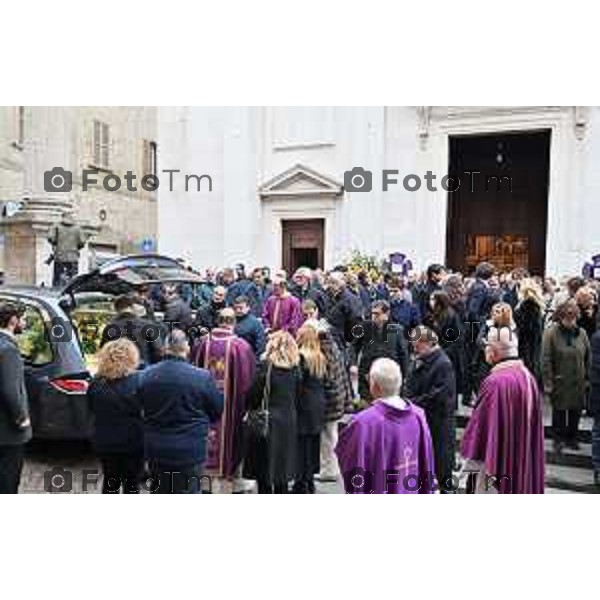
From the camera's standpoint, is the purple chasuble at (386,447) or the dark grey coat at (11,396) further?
the dark grey coat at (11,396)

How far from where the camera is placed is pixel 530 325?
713 cm

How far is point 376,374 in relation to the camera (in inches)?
162

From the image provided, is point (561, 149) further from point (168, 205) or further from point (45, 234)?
point (45, 234)

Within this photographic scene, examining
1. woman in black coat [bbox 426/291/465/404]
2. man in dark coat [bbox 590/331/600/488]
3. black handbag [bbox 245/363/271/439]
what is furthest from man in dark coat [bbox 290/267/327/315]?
man in dark coat [bbox 590/331/600/488]

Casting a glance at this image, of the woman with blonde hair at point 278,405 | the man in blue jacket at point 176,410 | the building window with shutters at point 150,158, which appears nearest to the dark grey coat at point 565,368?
the woman with blonde hair at point 278,405

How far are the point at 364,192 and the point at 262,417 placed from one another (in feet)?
8.70

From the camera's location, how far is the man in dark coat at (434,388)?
5.18m

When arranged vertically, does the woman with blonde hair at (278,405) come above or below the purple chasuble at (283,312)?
below

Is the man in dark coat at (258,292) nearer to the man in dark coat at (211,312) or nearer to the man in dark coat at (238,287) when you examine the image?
the man in dark coat at (238,287)

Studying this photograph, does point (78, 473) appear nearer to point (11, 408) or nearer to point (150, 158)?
point (11, 408)

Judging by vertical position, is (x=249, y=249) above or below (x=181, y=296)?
above

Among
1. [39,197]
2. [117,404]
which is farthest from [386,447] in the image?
[39,197]
